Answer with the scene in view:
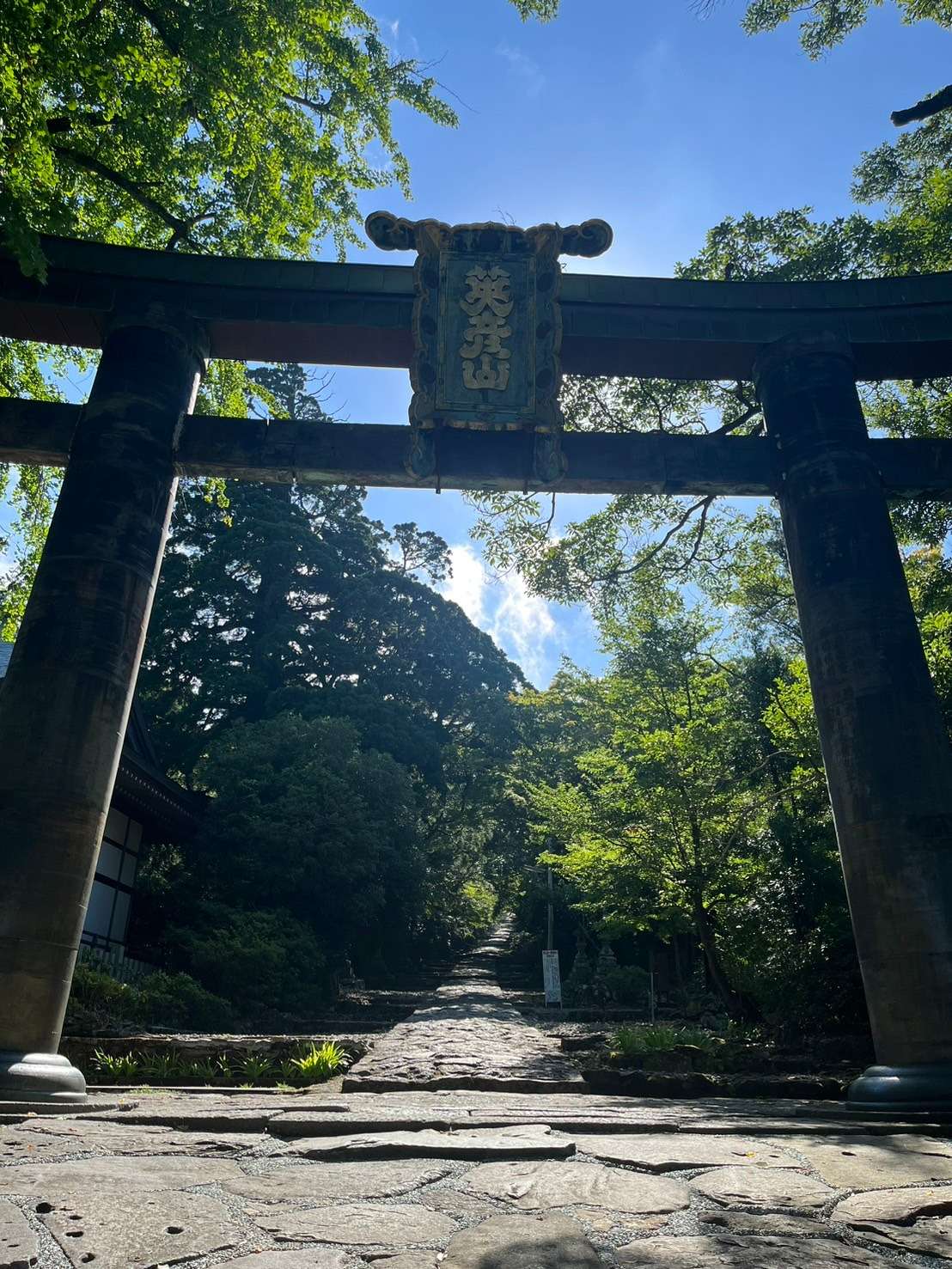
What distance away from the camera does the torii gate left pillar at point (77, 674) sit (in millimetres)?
5602

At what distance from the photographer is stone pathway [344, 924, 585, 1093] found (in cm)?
624

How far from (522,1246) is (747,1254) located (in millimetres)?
554

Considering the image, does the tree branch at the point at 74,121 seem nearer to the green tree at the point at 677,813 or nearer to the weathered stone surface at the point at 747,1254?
the green tree at the point at 677,813

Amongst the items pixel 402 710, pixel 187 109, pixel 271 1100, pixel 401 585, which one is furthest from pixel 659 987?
pixel 187 109

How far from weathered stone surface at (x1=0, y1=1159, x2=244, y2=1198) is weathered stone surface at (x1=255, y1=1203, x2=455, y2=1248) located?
1.64 ft

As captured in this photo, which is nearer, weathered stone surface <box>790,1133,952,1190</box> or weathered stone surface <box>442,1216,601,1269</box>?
weathered stone surface <box>442,1216,601,1269</box>

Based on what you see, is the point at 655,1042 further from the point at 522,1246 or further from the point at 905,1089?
the point at 522,1246

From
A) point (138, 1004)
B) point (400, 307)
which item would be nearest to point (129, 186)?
point (400, 307)

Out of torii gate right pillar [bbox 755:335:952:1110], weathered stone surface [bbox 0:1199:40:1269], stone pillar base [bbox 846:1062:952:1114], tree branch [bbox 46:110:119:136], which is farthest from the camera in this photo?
tree branch [bbox 46:110:119:136]

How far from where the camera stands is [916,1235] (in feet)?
7.70

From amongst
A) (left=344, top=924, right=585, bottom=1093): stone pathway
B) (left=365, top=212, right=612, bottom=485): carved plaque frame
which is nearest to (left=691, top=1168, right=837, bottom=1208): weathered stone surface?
(left=344, top=924, right=585, bottom=1093): stone pathway

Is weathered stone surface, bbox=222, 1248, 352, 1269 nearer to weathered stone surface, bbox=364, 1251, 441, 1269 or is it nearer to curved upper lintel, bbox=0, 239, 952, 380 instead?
weathered stone surface, bbox=364, 1251, 441, 1269

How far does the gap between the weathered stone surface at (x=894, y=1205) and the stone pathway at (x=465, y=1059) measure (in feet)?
13.1

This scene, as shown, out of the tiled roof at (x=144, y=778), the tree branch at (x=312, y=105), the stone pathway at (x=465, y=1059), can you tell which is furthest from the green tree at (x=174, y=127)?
the stone pathway at (x=465, y=1059)
